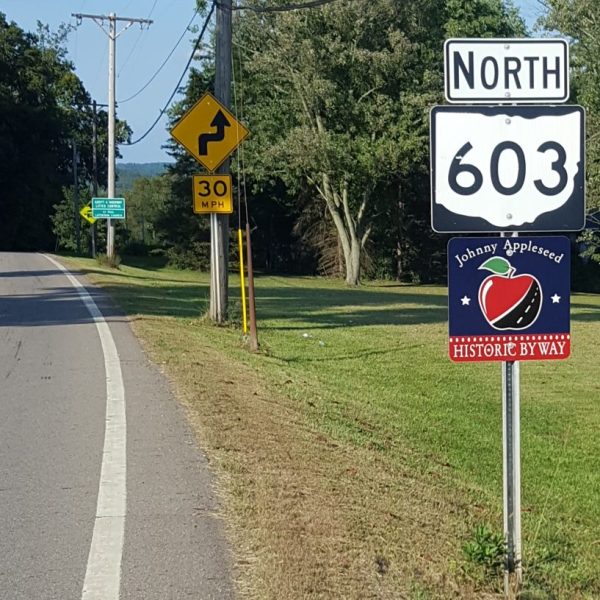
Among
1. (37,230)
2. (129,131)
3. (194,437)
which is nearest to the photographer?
(194,437)

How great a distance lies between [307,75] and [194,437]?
104 ft

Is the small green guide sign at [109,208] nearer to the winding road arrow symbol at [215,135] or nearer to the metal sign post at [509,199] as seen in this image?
the winding road arrow symbol at [215,135]

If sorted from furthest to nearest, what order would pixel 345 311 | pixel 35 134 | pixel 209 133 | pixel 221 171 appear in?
pixel 35 134 < pixel 345 311 < pixel 221 171 < pixel 209 133

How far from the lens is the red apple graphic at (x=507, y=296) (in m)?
4.39

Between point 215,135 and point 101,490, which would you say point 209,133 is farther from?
point 101,490

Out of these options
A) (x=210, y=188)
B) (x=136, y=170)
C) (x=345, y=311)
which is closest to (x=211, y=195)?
(x=210, y=188)

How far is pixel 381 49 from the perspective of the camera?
36781mm

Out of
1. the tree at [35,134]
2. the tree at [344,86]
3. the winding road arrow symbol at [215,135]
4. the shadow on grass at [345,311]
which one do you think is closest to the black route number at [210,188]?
the winding road arrow symbol at [215,135]

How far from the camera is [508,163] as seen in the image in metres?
4.34

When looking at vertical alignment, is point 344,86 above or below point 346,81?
below

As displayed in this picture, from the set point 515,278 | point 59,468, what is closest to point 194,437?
point 59,468

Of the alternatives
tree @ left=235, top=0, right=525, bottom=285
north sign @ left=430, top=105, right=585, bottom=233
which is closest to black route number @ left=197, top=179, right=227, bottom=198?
north sign @ left=430, top=105, right=585, bottom=233

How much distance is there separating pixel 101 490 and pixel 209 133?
32.6 feet

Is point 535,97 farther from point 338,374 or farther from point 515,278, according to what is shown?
point 338,374
